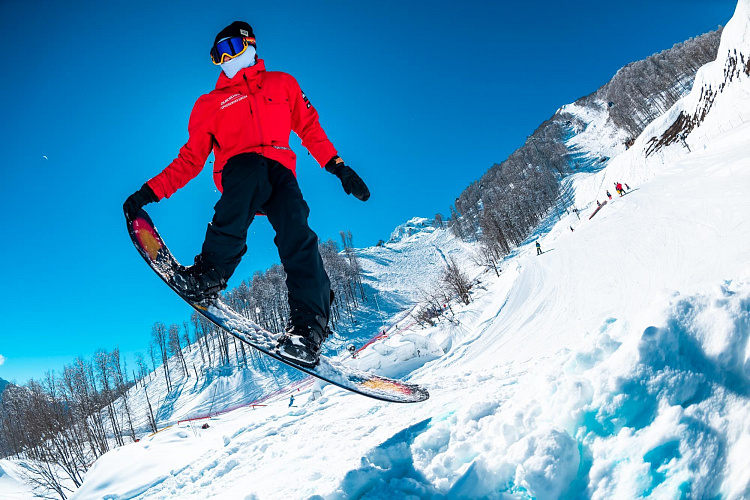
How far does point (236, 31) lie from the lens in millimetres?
2816

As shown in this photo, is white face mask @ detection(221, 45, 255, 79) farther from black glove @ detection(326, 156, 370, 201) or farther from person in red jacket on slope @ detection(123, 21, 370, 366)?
black glove @ detection(326, 156, 370, 201)

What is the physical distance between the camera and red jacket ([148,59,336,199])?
8.68 feet

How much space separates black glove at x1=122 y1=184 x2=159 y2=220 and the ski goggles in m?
1.23

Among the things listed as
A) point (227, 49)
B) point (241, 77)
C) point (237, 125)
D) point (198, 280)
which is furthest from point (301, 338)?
point (227, 49)

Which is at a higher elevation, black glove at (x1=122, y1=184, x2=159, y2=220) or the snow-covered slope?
black glove at (x1=122, y1=184, x2=159, y2=220)

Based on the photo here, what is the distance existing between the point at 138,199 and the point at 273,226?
1.18 meters

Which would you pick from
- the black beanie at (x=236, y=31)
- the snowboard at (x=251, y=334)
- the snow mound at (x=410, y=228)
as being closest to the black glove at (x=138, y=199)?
the snowboard at (x=251, y=334)

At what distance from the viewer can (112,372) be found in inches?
1652

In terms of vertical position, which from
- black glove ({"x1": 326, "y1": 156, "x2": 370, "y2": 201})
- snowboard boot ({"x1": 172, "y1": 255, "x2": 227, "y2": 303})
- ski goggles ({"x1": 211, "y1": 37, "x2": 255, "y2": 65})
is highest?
ski goggles ({"x1": 211, "y1": 37, "x2": 255, "y2": 65})

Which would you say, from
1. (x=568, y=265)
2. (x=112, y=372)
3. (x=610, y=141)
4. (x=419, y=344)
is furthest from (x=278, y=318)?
(x=610, y=141)

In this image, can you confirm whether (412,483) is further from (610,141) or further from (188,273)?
(610,141)

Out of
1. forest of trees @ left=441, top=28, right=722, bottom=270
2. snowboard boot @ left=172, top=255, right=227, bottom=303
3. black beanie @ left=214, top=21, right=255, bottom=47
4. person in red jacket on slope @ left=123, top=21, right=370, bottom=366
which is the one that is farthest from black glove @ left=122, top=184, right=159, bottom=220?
forest of trees @ left=441, top=28, right=722, bottom=270

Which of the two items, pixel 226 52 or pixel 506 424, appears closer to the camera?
pixel 506 424

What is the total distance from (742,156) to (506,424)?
1295cm
